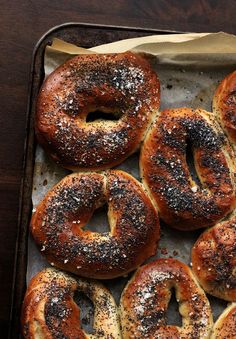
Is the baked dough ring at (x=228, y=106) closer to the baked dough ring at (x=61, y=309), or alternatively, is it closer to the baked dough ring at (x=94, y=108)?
the baked dough ring at (x=94, y=108)

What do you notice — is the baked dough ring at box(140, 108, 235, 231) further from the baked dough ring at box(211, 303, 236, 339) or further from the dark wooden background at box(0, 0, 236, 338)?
the dark wooden background at box(0, 0, 236, 338)

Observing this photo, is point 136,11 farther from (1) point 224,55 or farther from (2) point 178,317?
(2) point 178,317

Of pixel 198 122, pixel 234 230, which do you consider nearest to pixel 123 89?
pixel 198 122

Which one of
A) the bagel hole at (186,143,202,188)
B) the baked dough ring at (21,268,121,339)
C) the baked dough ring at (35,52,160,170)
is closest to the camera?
the baked dough ring at (21,268,121,339)

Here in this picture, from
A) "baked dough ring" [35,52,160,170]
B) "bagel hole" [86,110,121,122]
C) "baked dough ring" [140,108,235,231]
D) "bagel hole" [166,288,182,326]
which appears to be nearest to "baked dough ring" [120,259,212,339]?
"bagel hole" [166,288,182,326]

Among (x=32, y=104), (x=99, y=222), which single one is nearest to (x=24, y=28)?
(x=32, y=104)
